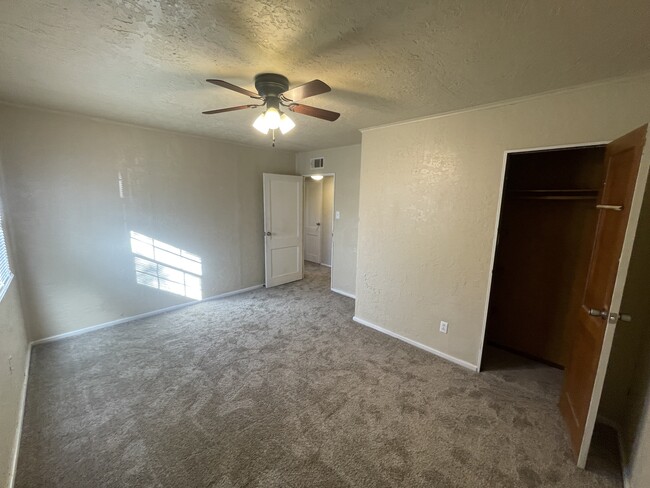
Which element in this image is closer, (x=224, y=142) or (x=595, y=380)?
(x=595, y=380)

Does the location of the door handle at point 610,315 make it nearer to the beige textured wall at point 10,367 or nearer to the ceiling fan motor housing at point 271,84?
the ceiling fan motor housing at point 271,84

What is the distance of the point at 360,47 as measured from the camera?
1.45 meters

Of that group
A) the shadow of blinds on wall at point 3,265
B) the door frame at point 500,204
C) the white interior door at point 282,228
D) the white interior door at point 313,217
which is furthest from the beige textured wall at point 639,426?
the white interior door at point 313,217

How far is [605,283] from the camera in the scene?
1.60m

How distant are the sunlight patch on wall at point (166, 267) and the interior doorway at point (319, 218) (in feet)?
9.41

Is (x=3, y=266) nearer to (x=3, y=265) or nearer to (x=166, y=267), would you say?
(x=3, y=265)

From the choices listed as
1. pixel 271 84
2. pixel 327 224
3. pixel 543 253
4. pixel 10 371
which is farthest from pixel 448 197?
pixel 327 224

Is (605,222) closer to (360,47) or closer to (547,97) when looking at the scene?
(547,97)

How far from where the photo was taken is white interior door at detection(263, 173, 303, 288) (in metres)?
4.59

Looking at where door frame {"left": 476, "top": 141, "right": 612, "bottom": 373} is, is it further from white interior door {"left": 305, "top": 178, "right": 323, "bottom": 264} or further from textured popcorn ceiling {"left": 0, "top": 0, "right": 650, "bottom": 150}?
white interior door {"left": 305, "top": 178, "right": 323, "bottom": 264}

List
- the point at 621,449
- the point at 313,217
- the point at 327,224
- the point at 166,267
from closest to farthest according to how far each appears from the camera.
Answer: the point at 621,449 < the point at 166,267 < the point at 327,224 < the point at 313,217

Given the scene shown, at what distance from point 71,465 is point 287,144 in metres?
4.01

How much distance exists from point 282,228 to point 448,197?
9.83 feet

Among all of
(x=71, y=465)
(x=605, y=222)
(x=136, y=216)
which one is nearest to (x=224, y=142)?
(x=136, y=216)
